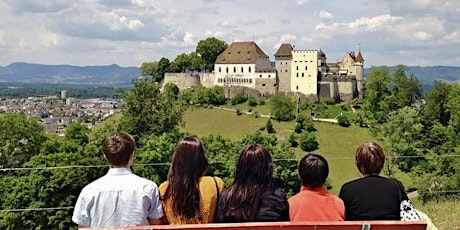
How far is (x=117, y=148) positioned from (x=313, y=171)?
1.45m

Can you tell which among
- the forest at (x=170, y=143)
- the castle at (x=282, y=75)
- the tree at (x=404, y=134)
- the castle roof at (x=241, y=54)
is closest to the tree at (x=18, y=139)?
the forest at (x=170, y=143)

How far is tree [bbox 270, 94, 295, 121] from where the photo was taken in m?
58.4

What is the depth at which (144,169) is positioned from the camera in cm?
2111

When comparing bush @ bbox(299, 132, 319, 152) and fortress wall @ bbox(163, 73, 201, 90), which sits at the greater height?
fortress wall @ bbox(163, 73, 201, 90)

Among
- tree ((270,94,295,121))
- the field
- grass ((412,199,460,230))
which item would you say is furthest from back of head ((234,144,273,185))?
tree ((270,94,295,121))

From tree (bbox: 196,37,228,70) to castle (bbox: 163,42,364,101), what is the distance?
2.53m

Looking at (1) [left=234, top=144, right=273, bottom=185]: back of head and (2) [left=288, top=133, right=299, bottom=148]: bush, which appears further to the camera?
(2) [left=288, top=133, right=299, bottom=148]: bush

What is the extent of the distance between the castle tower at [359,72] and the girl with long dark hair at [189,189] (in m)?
67.3

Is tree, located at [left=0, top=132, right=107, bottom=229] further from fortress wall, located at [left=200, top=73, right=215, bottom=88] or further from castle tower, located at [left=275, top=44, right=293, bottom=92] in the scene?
fortress wall, located at [left=200, top=73, right=215, bottom=88]

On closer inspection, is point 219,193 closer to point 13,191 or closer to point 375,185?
point 375,185

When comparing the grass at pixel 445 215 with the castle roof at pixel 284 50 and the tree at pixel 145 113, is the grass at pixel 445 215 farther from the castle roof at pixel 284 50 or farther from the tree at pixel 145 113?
the castle roof at pixel 284 50

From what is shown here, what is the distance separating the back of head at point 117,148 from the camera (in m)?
3.74

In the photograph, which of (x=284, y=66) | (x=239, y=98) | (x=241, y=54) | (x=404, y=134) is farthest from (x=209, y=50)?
(x=404, y=134)

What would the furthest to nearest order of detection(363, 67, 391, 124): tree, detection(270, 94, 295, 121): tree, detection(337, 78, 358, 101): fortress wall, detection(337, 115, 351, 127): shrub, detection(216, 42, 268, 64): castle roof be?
detection(216, 42, 268, 64): castle roof
detection(337, 78, 358, 101): fortress wall
detection(363, 67, 391, 124): tree
detection(270, 94, 295, 121): tree
detection(337, 115, 351, 127): shrub
